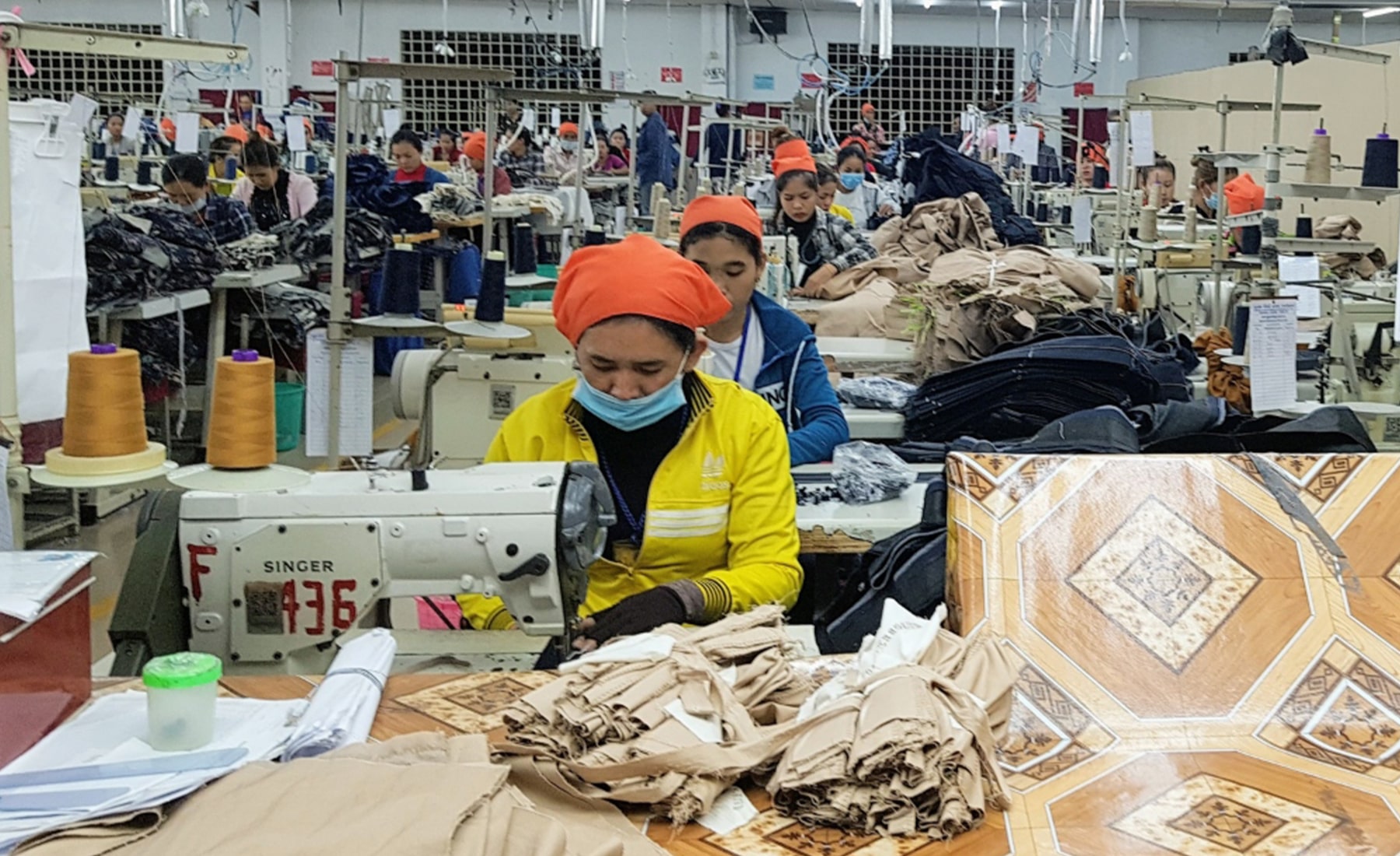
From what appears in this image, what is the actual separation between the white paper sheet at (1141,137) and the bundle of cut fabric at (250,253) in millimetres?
3687

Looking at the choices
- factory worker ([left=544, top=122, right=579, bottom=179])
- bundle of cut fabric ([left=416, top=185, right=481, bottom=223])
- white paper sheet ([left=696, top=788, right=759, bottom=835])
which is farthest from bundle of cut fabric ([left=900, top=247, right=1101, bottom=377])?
factory worker ([left=544, top=122, right=579, bottom=179])

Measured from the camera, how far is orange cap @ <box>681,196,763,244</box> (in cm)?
305

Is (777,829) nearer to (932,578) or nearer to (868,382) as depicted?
(932,578)

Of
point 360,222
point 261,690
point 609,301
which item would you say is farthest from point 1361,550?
point 360,222

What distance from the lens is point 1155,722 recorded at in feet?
4.93

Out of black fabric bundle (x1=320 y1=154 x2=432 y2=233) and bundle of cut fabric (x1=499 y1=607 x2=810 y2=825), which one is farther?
black fabric bundle (x1=320 y1=154 x2=432 y2=233)

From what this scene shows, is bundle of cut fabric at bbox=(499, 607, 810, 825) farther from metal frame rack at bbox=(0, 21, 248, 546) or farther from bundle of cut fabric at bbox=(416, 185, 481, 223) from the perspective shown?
bundle of cut fabric at bbox=(416, 185, 481, 223)

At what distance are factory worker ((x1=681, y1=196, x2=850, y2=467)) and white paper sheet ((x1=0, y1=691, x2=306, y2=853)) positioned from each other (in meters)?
1.72

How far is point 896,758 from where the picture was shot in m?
1.27

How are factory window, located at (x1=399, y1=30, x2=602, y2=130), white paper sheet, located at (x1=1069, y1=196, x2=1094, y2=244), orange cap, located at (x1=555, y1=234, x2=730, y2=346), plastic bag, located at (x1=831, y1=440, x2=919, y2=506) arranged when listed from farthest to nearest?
factory window, located at (x1=399, y1=30, x2=602, y2=130), white paper sheet, located at (x1=1069, y1=196, x2=1094, y2=244), plastic bag, located at (x1=831, y1=440, x2=919, y2=506), orange cap, located at (x1=555, y1=234, x2=730, y2=346)

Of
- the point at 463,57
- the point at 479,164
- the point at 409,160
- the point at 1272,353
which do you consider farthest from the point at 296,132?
the point at 463,57

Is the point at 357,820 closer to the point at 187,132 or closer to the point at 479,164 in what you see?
the point at 187,132

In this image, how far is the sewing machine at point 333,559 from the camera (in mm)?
1744

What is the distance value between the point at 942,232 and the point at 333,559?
469 cm
